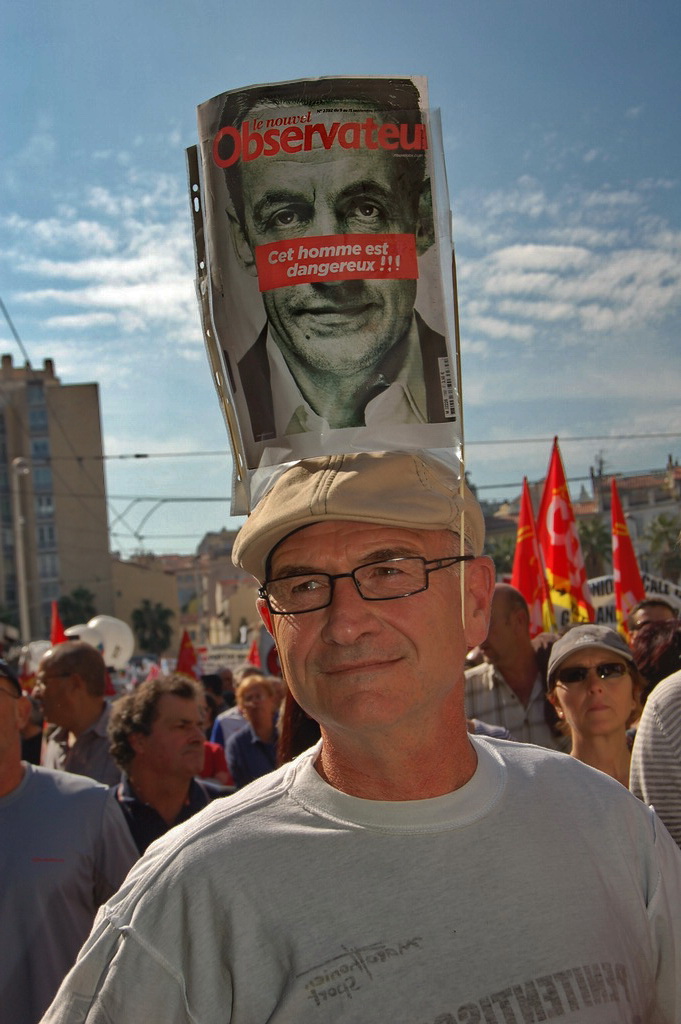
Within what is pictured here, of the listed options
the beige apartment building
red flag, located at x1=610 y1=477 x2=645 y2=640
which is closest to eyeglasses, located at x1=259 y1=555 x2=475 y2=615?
red flag, located at x1=610 y1=477 x2=645 y2=640

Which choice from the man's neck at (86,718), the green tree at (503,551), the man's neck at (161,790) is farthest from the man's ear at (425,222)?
the green tree at (503,551)

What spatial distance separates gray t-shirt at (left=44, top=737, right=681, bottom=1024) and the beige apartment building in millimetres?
80319

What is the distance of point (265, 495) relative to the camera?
5.90ft

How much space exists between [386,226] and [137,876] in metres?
1.15

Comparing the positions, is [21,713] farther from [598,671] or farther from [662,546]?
[662,546]

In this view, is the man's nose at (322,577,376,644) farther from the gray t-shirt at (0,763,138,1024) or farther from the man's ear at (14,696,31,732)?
the man's ear at (14,696,31,732)

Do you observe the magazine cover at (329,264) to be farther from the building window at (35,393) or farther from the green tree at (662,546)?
the building window at (35,393)

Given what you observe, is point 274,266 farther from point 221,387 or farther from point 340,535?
point 340,535

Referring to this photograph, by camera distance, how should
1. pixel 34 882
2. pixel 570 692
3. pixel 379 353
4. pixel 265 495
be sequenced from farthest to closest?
1. pixel 570 692
2. pixel 34 882
3. pixel 265 495
4. pixel 379 353

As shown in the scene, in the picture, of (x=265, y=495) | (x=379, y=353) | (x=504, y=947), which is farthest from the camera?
(x=265, y=495)

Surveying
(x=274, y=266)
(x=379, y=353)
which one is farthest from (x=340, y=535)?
(x=274, y=266)

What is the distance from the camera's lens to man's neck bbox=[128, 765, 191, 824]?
4.50m

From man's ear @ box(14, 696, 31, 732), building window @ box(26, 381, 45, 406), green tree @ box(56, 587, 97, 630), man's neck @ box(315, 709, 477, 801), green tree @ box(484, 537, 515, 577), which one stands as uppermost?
building window @ box(26, 381, 45, 406)

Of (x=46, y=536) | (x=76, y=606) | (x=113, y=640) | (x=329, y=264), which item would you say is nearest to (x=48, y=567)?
(x=46, y=536)
